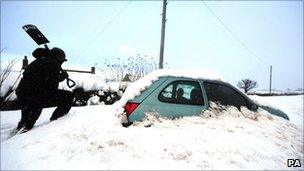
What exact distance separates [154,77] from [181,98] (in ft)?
1.99

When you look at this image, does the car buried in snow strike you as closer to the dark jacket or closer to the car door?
the car door

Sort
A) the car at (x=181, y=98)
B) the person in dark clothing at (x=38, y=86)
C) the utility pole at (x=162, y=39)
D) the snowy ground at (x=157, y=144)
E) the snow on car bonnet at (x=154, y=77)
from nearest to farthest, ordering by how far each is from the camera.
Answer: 1. the snowy ground at (x=157, y=144)
2. the car at (x=181, y=98)
3. the snow on car bonnet at (x=154, y=77)
4. the person in dark clothing at (x=38, y=86)
5. the utility pole at (x=162, y=39)

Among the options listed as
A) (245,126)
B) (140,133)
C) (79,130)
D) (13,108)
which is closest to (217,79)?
(245,126)

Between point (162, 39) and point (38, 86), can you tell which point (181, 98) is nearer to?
point (38, 86)

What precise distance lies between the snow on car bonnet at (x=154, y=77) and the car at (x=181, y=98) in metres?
0.06

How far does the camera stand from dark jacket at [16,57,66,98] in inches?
204

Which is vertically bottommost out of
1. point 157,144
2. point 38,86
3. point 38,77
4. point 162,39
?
point 157,144

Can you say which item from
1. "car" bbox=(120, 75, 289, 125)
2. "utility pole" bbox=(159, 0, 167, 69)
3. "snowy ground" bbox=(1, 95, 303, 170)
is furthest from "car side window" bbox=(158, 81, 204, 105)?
"utility pole" bbox=(159, 0, 167, 69)

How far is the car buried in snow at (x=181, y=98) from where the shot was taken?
469 centimetres

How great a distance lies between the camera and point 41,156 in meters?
3.64

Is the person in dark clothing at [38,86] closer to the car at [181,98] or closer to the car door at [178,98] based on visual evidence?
the car at [181,98]

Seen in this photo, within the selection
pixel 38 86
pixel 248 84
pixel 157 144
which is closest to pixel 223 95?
pixel 157 144

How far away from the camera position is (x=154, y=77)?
5.02 metres

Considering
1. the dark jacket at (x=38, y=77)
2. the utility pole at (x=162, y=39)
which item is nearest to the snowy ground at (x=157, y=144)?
the dark jacket at (x=38, y=77)
